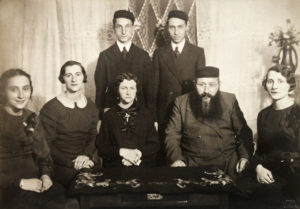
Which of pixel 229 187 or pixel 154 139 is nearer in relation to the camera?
pixel 229 187

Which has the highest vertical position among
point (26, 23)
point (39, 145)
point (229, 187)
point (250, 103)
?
point (26, 23)

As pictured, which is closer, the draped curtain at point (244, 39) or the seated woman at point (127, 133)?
the seated woman at point (127, 133)

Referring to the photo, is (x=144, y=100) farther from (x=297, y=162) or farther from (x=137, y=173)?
(x=297, y=162)

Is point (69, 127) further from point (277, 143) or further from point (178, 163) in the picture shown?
point (277, 143)

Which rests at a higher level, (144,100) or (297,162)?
(144,100)

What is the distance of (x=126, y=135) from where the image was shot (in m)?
2.89

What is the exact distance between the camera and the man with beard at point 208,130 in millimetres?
2900

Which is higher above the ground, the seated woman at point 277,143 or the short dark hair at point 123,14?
the short dark hair at point 123,14

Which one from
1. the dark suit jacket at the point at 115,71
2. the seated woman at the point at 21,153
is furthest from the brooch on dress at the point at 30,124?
the dark suit jacket at the point at 115,71

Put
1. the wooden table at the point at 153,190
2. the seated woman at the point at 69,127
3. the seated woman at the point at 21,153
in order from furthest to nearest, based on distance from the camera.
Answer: the seated woman at the point at 69,127 < the seated woman at the point at 21,153 < the wooden table at the point at 153,190

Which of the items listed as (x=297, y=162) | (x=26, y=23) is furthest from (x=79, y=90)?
(x=297, y=162)

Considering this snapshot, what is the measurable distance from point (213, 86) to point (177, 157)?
0.57m

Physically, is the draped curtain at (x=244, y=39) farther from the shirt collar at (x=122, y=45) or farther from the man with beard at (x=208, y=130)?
the shirt collar at (x=122, y=45)

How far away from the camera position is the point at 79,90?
2928 millimetres
